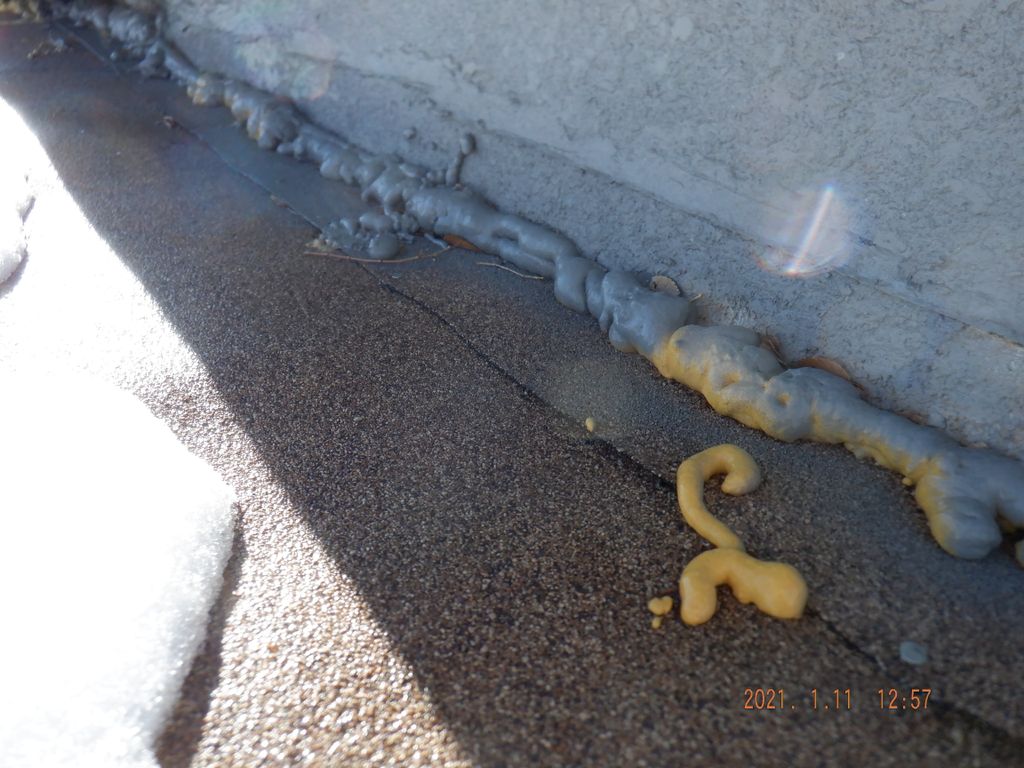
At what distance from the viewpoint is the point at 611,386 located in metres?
2.09

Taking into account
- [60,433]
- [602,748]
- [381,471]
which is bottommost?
[60,433]

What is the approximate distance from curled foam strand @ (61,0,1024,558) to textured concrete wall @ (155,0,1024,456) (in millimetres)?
107

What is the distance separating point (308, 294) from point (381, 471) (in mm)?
892

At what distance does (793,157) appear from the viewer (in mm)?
1991

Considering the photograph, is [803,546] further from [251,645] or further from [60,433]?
[60,433]

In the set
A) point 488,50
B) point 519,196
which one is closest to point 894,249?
point 519,196

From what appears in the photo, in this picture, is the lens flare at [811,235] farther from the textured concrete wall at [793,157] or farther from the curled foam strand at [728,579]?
the curled foam strand at [728,579]

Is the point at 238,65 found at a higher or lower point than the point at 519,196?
lower

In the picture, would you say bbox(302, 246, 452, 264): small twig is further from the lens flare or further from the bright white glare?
the lens flare

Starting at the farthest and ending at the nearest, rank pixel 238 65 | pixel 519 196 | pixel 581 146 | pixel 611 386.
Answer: pixel 238 65 < pixel 519 196 < pixel 581 146 < pixel 611 386
